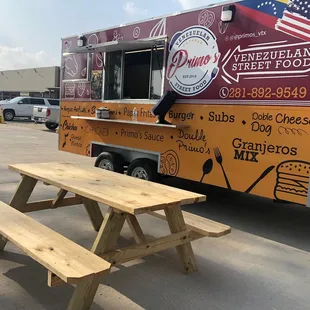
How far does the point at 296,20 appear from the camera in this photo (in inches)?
167

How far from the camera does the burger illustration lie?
13.9ft

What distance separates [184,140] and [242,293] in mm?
2660

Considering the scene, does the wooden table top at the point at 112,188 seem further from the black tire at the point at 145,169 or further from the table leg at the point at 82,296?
the black tire at the point at 145,169

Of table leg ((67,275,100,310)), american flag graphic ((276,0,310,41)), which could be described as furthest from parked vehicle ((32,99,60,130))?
table leg ((67,275,100,310))

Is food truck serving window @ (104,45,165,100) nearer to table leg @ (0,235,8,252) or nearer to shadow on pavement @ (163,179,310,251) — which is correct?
shadow on pavement @ (163,179,310,251)

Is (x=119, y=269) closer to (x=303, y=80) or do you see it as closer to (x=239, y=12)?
(x=303, y=80)

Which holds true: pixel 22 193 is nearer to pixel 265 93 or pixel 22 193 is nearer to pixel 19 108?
pixel 265 93

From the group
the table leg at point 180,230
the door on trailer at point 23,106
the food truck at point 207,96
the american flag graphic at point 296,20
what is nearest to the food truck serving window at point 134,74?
the food truck at point 207,96

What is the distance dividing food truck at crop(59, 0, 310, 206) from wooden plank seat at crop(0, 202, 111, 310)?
8.95 ft

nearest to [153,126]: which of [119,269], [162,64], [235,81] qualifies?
[162,64]

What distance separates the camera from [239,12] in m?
4.75

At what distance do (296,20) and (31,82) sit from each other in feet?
126

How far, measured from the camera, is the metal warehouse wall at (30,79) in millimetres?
36116

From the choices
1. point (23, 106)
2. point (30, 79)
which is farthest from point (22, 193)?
→ point (30, 79)
